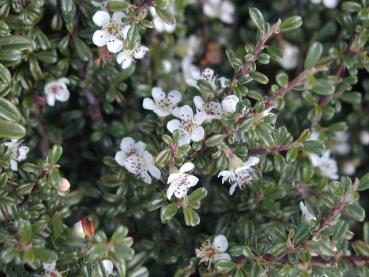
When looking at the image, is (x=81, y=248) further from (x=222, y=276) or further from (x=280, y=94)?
(x=280, y=94)

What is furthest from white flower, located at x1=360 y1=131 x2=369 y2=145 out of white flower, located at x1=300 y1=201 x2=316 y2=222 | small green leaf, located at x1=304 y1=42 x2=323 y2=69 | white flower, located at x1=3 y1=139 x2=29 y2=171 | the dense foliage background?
white flower, located at x1=3 y1=139 x2=29 y2=171

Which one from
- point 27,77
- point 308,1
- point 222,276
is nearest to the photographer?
point 222,276

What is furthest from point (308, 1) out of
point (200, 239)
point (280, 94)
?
point (200, 239)

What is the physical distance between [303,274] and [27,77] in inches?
37.5

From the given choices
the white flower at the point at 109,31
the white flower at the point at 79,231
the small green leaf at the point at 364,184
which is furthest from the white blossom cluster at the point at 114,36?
the small green leaf at the point at 364,184

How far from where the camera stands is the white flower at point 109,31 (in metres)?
1.56

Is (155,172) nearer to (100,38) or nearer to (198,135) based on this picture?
(198,135)

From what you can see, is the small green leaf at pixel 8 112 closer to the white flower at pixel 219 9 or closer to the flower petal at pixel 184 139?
the flower petal at pixel 184 139

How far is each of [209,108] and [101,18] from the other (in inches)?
14.8

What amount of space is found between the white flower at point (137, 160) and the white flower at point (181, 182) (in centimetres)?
8

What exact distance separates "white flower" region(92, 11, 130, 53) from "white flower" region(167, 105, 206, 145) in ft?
0.81

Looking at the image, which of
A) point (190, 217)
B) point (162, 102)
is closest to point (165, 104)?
point (162, 102)

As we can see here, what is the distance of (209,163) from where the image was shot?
1.61 m

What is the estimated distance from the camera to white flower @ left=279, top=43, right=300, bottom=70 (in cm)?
222
